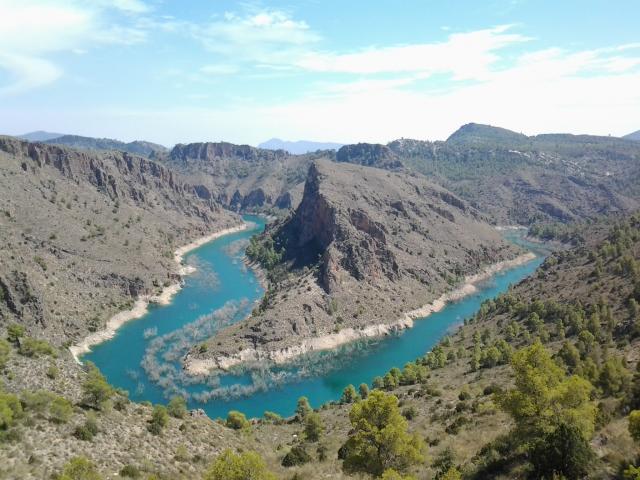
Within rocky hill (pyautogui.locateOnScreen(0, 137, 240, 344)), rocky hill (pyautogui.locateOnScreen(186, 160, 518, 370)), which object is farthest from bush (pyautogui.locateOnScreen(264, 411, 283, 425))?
rocky hill (pyautogui.locateOnScreen(0, 137, 240, 344))

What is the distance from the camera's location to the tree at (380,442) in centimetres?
2912

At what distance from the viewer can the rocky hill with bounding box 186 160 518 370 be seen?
316 feet

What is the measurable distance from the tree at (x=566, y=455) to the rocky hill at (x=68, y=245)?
86.5m

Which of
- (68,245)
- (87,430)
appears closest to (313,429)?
(87,430)

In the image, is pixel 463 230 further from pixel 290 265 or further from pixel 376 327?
pixel 376 327

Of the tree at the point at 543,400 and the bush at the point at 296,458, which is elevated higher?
the tree at the point at 543,400

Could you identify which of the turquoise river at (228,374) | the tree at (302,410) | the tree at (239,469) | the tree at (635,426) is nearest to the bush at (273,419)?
the tree at (302,410)

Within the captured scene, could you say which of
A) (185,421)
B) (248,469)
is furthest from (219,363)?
(248,469)

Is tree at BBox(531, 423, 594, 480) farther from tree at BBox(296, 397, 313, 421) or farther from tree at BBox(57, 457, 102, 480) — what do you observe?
tree at BBox(296, 397, 313, 421)

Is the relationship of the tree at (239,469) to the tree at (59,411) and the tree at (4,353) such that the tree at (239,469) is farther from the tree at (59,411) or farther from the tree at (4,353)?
the tree at (4,353)

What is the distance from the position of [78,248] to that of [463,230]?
390ft

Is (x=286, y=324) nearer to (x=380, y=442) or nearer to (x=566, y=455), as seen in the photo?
(x=380, y=442)

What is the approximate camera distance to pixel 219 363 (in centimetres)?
8531

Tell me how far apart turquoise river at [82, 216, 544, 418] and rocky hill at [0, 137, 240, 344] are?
28.5ft
